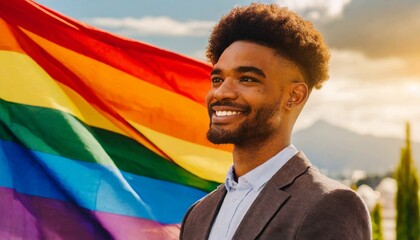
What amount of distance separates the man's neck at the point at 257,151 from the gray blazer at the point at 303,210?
3.0 inches

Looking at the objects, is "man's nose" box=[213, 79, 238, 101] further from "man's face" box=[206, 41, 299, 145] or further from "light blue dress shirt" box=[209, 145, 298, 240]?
"light blue dress shirt" box=[209, 145, 298, 240]

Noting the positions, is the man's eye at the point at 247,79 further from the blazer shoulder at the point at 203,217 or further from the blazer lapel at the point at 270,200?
the blazer shoulder at the point at 203,217

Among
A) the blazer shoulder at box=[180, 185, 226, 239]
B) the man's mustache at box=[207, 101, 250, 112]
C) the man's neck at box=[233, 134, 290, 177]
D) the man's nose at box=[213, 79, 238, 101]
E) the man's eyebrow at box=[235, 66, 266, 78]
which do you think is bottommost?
the blazer shoulder at box=[180, 185, 226, 239]

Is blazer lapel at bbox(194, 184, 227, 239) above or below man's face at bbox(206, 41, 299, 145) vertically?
below

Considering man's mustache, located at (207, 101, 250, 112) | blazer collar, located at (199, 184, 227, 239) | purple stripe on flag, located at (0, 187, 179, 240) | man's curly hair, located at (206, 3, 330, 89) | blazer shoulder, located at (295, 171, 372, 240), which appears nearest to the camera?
blazer shoulder, located at (295, 171, 372, 240)

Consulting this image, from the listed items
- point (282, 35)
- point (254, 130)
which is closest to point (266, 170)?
point (254, 130)

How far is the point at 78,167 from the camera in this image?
15.2 feet

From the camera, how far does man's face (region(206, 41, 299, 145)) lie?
311 centimetres

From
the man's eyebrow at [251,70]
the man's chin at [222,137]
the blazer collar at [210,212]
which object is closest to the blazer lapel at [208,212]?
the blazer collar at [210,212]

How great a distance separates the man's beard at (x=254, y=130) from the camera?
3.10 m

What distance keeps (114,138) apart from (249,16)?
180cm

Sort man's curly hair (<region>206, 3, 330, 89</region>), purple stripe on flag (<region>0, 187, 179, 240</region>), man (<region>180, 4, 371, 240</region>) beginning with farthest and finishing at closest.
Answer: purple stripe on flag (<region>0, 187, 179, 240</region>) < man's curly hair (<region>206, 3, 330, 89</region>) < man (<region>180, 4, 371, 240</region>)

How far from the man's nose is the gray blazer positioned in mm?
355

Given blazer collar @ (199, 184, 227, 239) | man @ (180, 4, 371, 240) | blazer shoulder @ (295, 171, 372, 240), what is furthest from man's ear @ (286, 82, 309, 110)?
blazer collar @ (199, 184, 227, 239)
